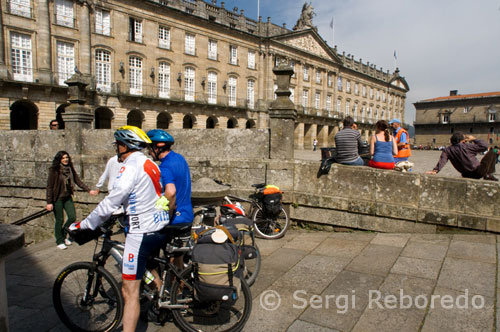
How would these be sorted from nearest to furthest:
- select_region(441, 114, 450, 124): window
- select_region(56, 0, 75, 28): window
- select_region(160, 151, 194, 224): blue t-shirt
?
select_region(160, 151, 194, 224): blue t-shirt, select_region(56, 0, 75, 28): window, select_region(441, 114, 450, 124): window

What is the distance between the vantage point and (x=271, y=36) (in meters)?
39.2

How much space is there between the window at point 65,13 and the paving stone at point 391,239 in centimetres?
2763

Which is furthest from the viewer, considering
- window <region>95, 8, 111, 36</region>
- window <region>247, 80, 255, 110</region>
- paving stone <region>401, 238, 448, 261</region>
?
window <region>247, 80, 255, 110</region>

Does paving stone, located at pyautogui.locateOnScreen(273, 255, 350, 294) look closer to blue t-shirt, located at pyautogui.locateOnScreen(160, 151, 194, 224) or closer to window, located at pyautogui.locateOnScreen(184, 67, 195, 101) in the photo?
blue t-shirt, located at pyautogui.locateOnScreen(160, 151, 194, 224)

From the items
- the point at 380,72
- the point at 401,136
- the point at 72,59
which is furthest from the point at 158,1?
the point at 380,72

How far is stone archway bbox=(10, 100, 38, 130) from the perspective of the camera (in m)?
24.7

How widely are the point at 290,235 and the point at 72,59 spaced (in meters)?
25.8

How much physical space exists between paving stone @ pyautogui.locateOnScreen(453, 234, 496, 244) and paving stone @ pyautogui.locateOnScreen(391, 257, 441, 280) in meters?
1.08

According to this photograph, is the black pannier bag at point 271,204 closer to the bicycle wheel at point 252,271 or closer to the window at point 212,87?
the bicycle wheel at point 252,271

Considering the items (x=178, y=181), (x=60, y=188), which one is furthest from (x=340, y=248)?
(x=60, y=188)

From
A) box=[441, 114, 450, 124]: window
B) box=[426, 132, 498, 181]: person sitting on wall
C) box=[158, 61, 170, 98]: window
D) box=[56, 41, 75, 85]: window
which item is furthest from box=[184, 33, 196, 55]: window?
box=[441, 114, 450, 124]: window

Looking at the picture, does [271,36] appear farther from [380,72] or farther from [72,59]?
[380,72]

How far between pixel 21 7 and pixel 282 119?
25008 millimetres

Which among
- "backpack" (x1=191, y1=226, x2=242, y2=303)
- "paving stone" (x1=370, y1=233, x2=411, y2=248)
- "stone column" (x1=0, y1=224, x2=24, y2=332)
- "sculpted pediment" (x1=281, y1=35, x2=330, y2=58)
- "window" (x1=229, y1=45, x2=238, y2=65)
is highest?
"sculpted pediment" (x1=281, y1=35, x2=330, y2=58)
